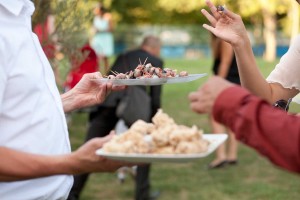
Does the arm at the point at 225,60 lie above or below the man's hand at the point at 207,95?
below

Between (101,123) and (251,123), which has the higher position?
(251,123)

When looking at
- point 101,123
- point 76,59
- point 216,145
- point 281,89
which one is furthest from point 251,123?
point 101,123

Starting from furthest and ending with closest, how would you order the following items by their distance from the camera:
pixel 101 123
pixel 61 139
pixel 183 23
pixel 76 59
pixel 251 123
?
1. pixel 183 23
2. pixel 101 123
3. pixel 76 59
4. pixel 61 139
5. pixel 251 123

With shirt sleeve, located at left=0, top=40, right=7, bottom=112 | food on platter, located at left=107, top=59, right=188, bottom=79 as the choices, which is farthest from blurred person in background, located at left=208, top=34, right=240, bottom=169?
shirt sleeve, located at left=0, top=40, right=7, bottom=112

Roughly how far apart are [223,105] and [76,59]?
15.2 feet

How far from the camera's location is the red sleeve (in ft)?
7.13

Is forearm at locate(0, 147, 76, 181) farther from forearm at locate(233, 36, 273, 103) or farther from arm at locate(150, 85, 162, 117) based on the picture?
arm at locate(150, 85, 162, 117)

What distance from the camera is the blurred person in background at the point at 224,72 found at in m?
10.1

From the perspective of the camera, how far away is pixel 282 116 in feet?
7.30

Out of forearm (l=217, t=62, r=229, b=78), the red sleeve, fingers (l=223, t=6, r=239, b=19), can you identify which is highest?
fingers (l=223, t=6, r=239, b=19)

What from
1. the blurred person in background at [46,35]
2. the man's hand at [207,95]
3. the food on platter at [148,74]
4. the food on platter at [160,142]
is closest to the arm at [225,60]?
the blurred person in background at [46,35]

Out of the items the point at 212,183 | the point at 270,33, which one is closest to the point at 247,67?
the point at 212,183

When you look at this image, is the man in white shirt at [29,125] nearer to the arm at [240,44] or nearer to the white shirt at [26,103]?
the white shirt at [26,103]

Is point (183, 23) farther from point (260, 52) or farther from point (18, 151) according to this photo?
point (18, 151)
